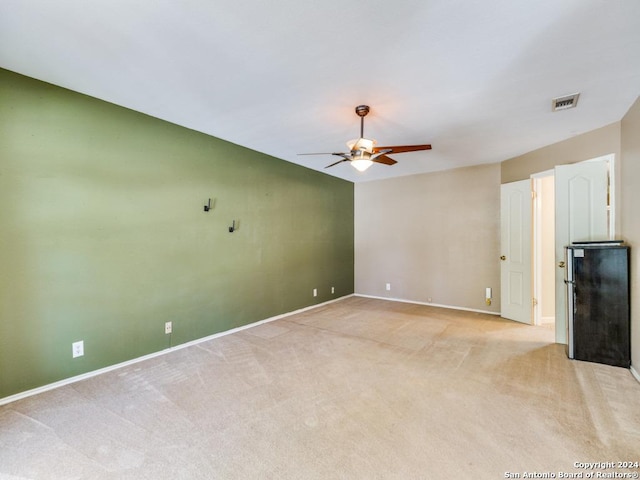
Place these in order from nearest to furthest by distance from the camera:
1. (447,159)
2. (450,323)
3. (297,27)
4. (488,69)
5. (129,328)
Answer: (297,27) → (488,69) → (129,328) → (450,323) → (447,159)

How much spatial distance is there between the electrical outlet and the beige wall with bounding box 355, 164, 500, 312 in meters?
4.89

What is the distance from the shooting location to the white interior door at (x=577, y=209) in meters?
3.24

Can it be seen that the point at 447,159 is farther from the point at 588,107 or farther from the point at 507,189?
the point at 588,107

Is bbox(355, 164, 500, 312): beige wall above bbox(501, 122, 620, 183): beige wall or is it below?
below

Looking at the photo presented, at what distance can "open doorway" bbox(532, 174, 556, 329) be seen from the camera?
14.2 feet

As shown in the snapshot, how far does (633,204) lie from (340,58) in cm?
305

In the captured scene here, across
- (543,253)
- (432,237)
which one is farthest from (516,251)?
(432,237)

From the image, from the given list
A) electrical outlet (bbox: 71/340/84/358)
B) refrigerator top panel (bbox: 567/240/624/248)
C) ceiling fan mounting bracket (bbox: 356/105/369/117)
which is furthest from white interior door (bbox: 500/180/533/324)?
electrical outlet (bbox: 71/340/84/358)

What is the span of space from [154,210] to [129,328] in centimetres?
125

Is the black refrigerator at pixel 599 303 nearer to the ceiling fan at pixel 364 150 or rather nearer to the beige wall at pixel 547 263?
the beige wall at pixel 547 263

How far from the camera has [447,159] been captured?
184 inches

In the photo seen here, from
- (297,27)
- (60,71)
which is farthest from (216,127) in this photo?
(297,27)

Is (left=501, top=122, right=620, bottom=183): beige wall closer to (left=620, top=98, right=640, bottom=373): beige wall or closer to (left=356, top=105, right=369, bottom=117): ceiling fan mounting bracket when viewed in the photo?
(left=620, top=98, right=640, bottom=373): beige wall

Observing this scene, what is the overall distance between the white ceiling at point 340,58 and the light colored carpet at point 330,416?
8.33ft
